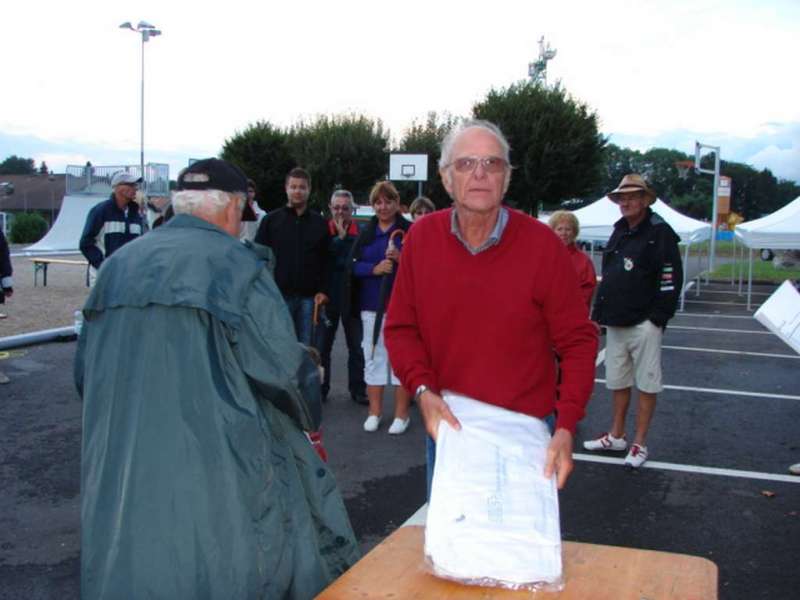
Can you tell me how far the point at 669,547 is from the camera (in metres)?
4.26

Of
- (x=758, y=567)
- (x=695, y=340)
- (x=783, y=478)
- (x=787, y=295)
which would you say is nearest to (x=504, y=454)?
(x=758, y=567)

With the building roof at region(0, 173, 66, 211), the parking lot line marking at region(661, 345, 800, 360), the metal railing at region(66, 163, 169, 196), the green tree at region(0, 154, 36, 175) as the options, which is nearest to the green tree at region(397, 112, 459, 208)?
the metal railing at region(66, 163, 169, 196)

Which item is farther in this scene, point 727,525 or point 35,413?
point 35,413

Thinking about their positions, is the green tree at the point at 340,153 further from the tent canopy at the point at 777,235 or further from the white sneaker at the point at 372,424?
the white sneaker at the point at 372,424

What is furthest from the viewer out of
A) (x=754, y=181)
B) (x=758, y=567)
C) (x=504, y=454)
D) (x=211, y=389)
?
(x=754, y=181)

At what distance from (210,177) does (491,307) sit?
97cm

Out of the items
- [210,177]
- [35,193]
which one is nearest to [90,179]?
[210,177]

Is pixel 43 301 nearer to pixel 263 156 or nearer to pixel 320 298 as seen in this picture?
pixel 320 298

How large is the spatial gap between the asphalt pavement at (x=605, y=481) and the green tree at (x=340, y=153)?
35133 millimetres

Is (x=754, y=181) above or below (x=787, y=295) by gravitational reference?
above

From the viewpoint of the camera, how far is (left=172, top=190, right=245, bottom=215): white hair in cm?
240

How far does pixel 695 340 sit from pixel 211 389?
1114 cm

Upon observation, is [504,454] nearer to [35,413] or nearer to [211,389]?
[211,389]

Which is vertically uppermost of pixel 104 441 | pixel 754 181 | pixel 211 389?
pixel 754 181
